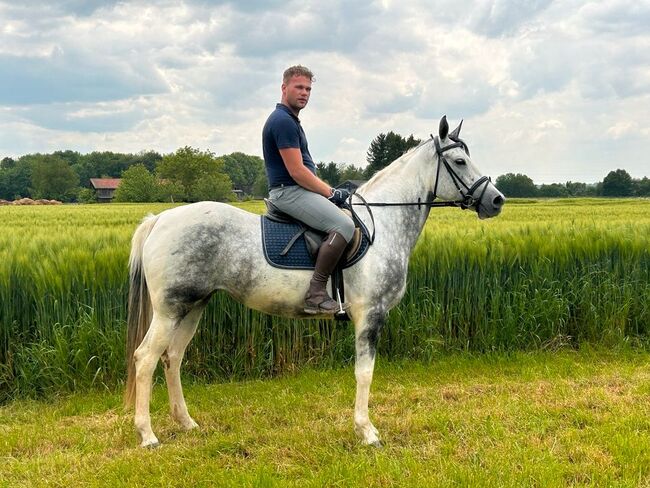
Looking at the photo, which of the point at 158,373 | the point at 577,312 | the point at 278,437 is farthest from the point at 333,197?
the point at 577,312

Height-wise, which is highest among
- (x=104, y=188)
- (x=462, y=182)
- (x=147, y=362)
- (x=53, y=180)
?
(x=53, y=180)

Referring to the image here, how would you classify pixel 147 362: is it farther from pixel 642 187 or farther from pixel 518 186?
pixel 642 187

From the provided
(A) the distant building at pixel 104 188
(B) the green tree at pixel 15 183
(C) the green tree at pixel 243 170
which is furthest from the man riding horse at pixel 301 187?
(B) the green tree at pixel 15 183

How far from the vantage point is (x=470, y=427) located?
438cm

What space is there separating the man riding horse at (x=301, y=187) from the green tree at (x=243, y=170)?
9869cm

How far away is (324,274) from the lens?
4004mm

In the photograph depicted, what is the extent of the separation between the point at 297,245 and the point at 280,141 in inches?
32.0

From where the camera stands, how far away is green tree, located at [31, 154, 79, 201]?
8894 cm

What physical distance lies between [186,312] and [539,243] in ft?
17.5

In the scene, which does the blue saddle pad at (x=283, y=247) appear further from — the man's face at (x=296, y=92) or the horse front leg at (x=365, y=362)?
the man's face at (x=296, y=92)

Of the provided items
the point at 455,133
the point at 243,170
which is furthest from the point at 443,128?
the point at 243,170

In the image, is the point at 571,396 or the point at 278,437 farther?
the point at 571,396

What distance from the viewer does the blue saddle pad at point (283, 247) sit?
4070 millimetres

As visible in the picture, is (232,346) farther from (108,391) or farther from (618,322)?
(618,322)
